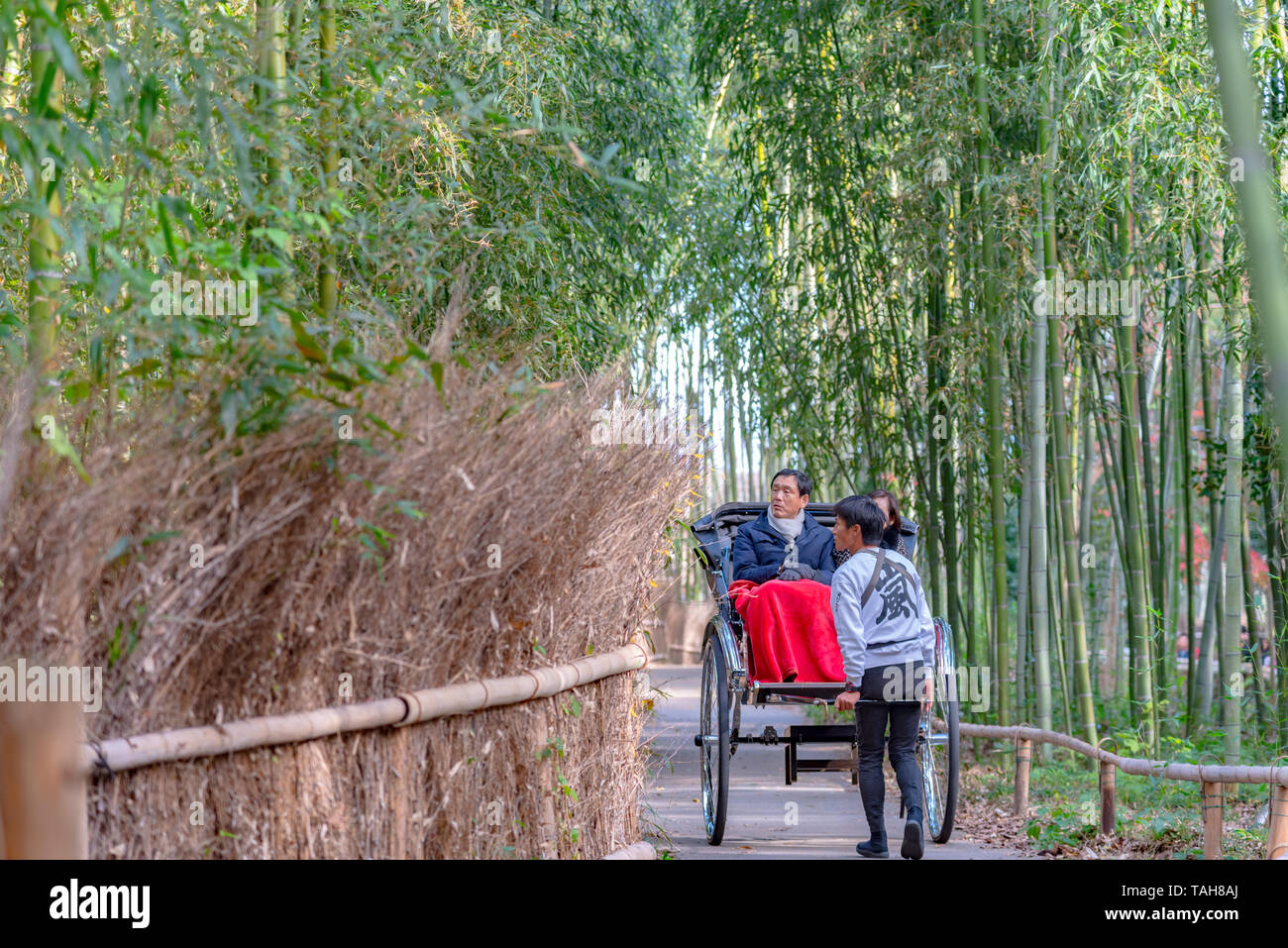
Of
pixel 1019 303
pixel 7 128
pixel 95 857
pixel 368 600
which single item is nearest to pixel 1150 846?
pixel 1019 303

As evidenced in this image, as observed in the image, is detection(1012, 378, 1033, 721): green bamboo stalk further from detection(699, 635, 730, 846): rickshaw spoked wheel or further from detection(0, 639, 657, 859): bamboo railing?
detection(0, 639, 657, 859): bamboo railing

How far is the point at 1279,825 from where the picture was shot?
3.46 m

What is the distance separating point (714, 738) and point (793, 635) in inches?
18.8

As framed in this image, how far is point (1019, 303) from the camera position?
616cm

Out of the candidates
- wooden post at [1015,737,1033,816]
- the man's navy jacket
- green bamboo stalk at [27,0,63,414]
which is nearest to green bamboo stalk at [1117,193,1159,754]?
wooden post at [1015,737,1033,816]

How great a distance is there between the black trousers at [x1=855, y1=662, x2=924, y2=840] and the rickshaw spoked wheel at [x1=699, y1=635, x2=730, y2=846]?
47 cm

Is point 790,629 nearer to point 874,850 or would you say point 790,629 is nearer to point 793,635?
point 793,635

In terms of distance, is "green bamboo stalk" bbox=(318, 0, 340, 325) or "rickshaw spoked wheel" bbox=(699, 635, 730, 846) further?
"rickshaw spoked wheel" bbox=(699, 635, 730, 846)

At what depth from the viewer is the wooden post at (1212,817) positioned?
376 cm

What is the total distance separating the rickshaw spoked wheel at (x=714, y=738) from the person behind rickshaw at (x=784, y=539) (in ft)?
1.38

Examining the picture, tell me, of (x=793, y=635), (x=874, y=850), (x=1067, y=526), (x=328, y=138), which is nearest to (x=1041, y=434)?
(x=1067, y=526)

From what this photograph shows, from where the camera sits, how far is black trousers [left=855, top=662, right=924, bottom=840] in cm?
402
